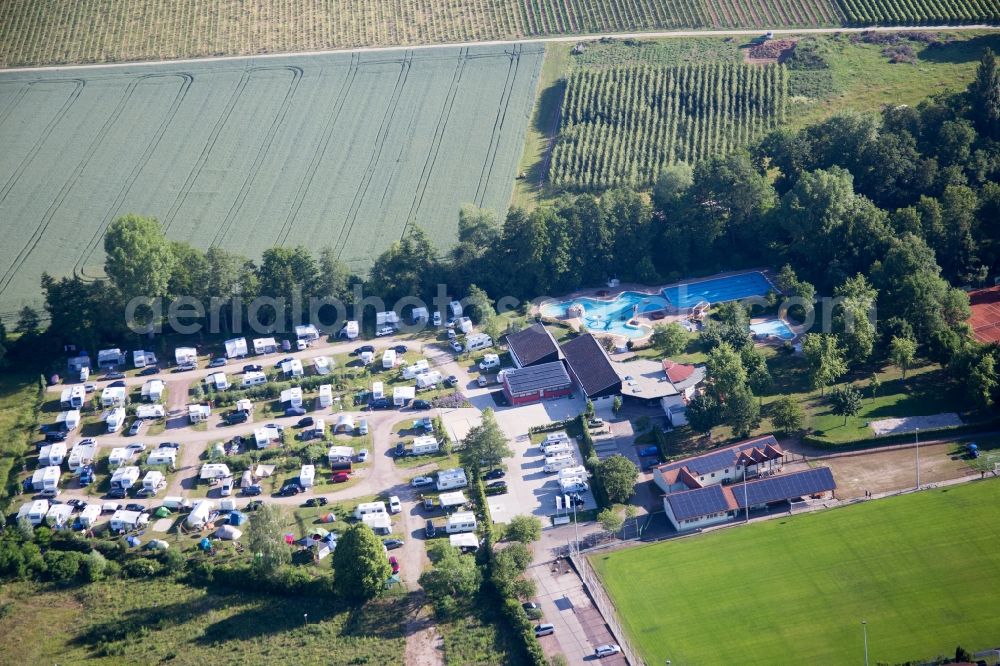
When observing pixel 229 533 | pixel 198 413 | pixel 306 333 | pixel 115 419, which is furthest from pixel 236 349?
pixel 229 533

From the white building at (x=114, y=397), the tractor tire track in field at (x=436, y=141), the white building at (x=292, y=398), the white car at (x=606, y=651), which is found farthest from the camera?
the tractor tire track in field at (x=436, y=141)

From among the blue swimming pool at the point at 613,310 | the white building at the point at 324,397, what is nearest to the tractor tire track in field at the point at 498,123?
the blue swimming pool at the point at 613,310

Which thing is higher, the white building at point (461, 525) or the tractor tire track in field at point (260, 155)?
the tractor tire track in field at point (260, 155)

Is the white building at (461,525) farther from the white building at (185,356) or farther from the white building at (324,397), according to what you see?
the white building at (185,356)

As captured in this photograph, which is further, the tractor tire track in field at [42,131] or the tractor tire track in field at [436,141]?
the tractor tire track in field at [42,131]

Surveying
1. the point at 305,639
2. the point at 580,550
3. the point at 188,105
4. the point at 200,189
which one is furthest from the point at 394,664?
the point at 188,105

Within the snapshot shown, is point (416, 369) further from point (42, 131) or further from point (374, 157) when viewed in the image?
point (42, 131)
